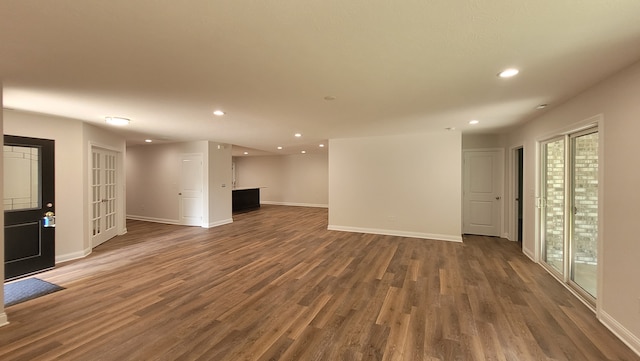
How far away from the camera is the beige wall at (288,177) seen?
11.3 meters

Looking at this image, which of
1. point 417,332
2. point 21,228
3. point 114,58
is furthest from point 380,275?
point 21,228

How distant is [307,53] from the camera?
1977 mm

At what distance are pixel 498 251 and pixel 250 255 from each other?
459 centimetres

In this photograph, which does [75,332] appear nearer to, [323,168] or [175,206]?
[175,206]

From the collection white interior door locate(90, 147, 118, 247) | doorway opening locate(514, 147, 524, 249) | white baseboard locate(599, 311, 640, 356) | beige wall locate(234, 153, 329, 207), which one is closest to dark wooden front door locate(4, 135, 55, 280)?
white interior door locate(90, 147, 118, 247)

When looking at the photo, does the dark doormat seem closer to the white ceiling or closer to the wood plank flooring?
the wood plank flooring

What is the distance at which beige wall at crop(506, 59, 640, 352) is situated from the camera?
7.03ft

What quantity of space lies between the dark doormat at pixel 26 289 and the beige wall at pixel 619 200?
603 centimetres

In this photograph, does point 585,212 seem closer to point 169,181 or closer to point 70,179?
point 70,179

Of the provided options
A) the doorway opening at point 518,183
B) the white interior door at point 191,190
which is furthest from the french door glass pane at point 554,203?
the white interior door at point 191,190

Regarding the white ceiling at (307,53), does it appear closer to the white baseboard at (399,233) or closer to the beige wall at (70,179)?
the beige wall at (70,179)

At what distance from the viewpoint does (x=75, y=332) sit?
2.32 m

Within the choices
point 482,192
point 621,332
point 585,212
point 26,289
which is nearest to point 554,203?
point 585,212

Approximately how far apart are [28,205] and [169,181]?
12.2ft
